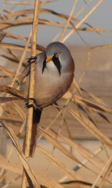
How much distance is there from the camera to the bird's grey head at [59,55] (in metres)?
1.19

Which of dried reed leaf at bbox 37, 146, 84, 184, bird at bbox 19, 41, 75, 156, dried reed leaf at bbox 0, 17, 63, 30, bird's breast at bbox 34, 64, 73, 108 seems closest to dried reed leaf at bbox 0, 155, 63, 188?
dried reed leaf at bbox 37, 146, 84, 184

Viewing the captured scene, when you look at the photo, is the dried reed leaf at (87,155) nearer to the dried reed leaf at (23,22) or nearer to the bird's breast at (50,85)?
the bird's breast at (50,85)

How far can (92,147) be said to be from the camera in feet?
5.38

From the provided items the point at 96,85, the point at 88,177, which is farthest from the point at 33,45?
the point at 88,177

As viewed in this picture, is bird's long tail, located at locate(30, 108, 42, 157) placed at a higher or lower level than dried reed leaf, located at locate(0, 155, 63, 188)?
higher

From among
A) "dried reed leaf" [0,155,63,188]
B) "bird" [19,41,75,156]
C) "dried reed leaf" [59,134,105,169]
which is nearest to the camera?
"dried reed leaf" [0,155,63,188]

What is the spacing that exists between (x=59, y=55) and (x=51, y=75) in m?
0.08

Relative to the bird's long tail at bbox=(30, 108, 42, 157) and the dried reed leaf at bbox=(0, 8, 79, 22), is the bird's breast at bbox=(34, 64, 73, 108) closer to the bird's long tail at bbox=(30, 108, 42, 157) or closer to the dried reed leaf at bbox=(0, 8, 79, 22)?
the bird's long tail at bbox=(30, 108, 42, 157)

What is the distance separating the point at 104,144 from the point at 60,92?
0.89ft

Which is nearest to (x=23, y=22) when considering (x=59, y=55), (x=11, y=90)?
(x=59, y=55)

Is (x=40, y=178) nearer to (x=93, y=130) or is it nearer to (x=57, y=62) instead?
(x=93, y=130)

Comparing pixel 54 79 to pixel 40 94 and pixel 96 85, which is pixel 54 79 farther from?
pixel 96 85

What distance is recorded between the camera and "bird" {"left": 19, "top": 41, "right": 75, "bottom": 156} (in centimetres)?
121

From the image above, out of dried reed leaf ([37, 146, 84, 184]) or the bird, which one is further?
the bird
